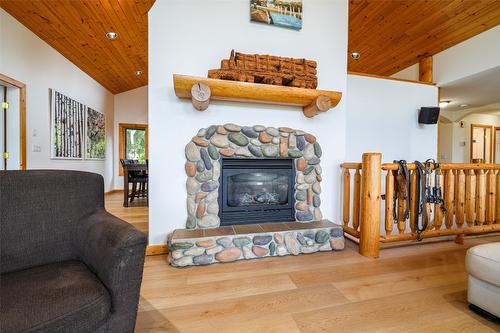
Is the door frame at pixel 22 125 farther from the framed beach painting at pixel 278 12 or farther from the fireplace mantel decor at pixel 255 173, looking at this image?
the framed beach painting at pixel 278 12

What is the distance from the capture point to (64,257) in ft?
3.69

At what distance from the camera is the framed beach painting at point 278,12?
92.9 inches

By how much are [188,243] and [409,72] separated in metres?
4.97

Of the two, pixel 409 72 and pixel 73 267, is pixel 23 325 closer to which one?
pixel 73 267

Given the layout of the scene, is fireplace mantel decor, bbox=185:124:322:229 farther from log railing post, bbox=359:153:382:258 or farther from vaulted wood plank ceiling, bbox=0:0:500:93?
vaulted wood plank ceiling, bbox=0:0:500:93

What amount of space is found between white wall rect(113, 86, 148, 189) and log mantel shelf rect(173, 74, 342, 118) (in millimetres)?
5212

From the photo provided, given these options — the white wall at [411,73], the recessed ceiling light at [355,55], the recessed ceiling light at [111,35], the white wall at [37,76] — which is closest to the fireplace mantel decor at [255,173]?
the recessed ceiling light at [355,55]

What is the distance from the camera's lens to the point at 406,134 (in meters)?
3.63

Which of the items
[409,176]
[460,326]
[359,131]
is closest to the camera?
[460,326]

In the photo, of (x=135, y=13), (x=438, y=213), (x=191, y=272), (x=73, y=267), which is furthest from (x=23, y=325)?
(x=135, y=13)

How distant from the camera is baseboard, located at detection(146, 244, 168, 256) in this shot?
2.17 m

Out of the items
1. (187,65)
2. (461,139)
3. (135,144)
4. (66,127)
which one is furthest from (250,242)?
(461,139)

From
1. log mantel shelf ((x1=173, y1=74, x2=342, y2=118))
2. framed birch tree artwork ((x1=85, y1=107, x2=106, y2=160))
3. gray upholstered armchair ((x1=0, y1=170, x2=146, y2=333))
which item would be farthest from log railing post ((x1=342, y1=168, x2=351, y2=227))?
framed birch tree artwork ((x1=85, y1=107, x2=106, y2=160))

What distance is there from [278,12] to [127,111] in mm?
5640
